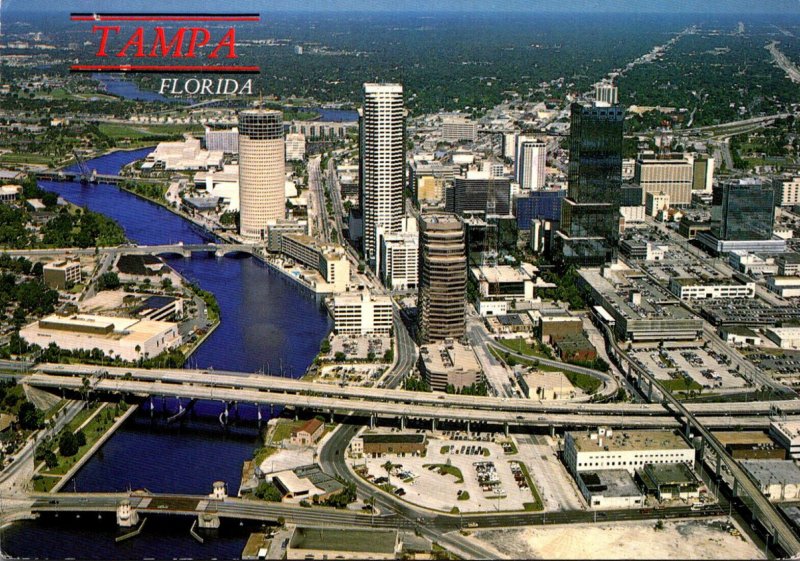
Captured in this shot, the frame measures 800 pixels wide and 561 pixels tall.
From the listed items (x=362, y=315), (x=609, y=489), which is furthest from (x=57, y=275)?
(x=609, y=489)

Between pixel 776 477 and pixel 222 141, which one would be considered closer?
pixel 776 477

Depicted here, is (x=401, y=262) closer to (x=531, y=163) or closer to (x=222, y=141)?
(x=531, y=163)

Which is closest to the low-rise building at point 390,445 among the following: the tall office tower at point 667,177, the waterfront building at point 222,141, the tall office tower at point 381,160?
the tall office tower at point 381,160

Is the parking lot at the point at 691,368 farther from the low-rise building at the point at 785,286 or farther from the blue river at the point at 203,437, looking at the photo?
the blue river at the point at 203,437

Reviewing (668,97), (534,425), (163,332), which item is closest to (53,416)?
(163,332)

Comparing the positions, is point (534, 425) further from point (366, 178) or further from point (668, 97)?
point (668, 97)

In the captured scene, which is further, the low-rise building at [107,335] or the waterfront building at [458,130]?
the waterfront building at [458,130]
